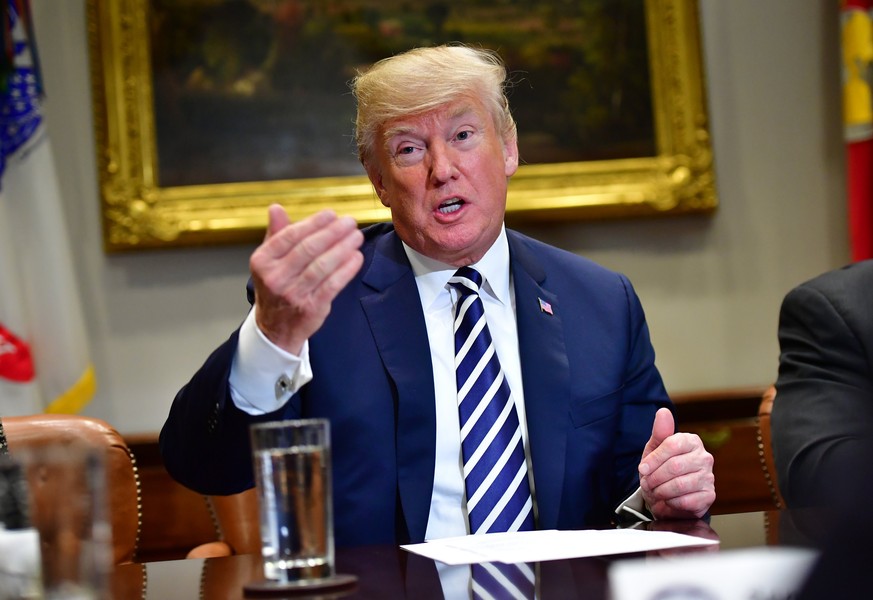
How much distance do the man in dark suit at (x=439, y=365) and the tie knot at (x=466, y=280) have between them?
0.05m

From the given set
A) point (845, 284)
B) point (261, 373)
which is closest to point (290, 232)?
point (261, 373)

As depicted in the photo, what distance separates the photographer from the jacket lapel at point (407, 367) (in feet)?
6.86

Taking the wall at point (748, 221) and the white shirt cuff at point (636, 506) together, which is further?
the wall at point (748, 221)

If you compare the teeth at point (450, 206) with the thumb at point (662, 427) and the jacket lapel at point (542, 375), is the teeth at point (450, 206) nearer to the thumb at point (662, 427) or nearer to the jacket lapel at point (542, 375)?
the jacket lapel at point (542, 375)

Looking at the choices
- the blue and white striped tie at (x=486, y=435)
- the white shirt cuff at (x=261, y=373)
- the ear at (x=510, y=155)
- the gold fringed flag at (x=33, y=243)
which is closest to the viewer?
the white shirt cuff at (x=261, y=373)

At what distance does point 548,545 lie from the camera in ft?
5.03

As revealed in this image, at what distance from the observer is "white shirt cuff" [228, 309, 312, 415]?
5.67 ft

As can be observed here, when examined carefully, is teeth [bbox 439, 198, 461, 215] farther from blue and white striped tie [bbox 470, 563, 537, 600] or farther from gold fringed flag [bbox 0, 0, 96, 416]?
gold fringed flag [bbox 0, 0, 96, 416]

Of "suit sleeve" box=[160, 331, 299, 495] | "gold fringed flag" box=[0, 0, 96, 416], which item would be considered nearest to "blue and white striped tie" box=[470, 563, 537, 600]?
"suit sleeve" box=[160, 331, 299, 495]

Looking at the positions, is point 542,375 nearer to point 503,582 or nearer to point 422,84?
point 422,84

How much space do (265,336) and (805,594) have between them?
1331mm

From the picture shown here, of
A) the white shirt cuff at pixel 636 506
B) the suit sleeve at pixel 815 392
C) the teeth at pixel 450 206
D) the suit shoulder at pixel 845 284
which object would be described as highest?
the teeth at pixel 450 206

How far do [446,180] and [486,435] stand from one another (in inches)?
23.0

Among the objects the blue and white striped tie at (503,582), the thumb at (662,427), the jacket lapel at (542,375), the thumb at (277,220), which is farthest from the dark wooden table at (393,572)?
the thumb at (277,220)
